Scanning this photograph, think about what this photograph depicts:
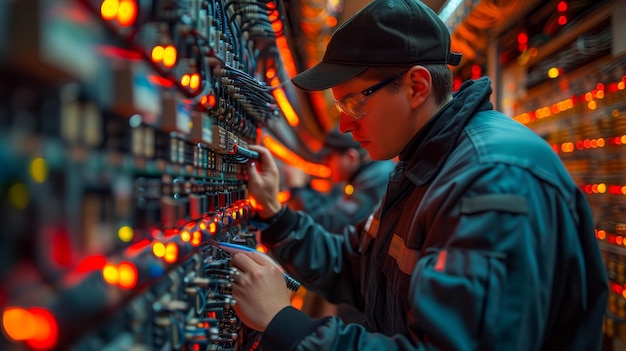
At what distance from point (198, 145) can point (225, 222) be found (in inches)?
12.0

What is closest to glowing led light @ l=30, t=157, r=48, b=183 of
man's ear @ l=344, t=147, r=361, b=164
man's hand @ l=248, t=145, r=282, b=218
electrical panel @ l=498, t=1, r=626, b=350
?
man's hand @ l=248, t=145, r=282, b=218

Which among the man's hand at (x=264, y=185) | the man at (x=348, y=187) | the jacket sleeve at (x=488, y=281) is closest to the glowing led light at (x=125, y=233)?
the jacket sleeve at (x=488, y=281)

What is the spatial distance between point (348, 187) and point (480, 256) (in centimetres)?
253

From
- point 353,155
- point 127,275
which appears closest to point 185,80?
point 127,275

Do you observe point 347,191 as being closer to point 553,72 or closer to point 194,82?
point 553,72

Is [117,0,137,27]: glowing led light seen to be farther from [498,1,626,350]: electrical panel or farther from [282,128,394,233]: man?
[282,128,394,233]: man

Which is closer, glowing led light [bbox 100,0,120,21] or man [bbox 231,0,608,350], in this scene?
glowing led light [bbox 100,0,120,21]

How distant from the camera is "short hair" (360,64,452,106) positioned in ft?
4.09

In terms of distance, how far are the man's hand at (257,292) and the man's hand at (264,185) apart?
0.51 m

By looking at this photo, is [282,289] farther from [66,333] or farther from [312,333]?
[66,333]

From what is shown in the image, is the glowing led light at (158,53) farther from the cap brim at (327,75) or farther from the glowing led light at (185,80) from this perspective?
the cap brim at (327,75)

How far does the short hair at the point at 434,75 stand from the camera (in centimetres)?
125

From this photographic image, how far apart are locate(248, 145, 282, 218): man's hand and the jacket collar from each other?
0.54 m

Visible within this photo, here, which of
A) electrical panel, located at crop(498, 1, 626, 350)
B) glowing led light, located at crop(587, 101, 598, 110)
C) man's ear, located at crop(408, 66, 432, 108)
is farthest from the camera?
glowing led light, located at crop(587, 101, 598, 110)
